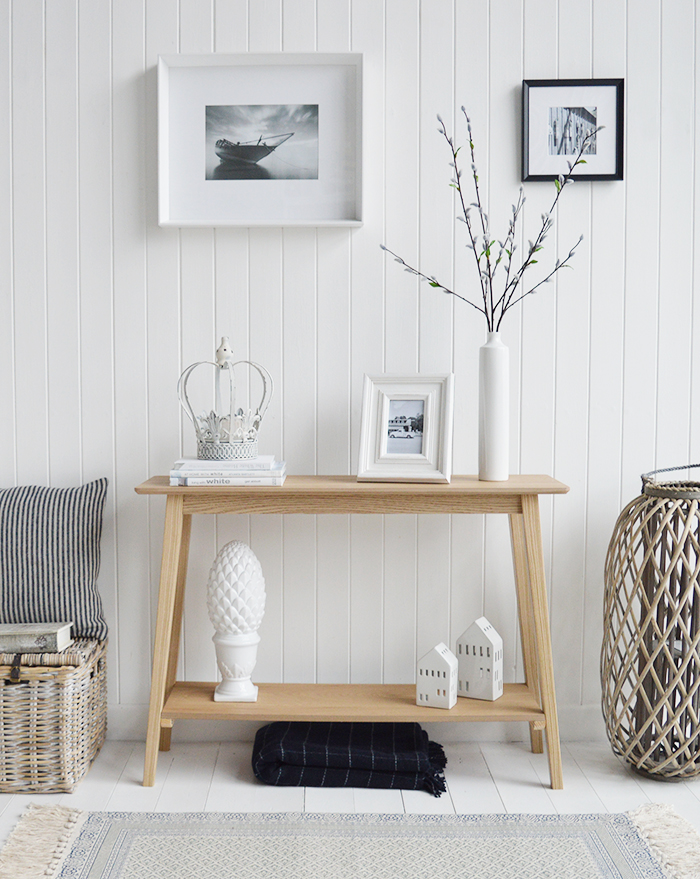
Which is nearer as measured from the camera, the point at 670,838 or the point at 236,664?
the point at 670,838

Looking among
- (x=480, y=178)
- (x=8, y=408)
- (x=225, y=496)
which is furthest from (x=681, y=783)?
(x=8, y=408)

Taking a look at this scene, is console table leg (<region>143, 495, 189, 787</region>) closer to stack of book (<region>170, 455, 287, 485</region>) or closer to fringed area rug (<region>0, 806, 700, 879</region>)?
stack of book (<region>170, 455, 287, 485</region>)

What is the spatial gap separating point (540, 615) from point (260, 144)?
4.67 ft

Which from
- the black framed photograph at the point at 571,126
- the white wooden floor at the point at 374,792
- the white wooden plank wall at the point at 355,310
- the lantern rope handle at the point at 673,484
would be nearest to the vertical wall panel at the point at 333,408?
the white wooden plank wall at the point at 355,310

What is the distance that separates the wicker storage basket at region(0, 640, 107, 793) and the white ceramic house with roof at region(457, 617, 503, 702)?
95 cm

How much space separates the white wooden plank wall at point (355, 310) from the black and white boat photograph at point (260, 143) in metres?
0.15

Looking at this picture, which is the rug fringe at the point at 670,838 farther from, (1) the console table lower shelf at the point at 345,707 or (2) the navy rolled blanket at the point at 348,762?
(2) the navy rolled blanket at the point at 348,762

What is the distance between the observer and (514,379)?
87.8 inches

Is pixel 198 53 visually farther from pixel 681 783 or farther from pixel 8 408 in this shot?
pixel 681 783

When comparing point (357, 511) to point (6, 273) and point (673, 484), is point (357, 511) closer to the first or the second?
point (673, 484)

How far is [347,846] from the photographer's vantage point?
1706 mm

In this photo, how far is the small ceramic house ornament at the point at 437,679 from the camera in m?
2.00

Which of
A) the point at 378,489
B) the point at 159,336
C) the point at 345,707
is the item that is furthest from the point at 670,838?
the point at 159,336

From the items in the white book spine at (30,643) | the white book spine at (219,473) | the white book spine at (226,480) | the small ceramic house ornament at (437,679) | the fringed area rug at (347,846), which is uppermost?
the white book spine at (219,473)
